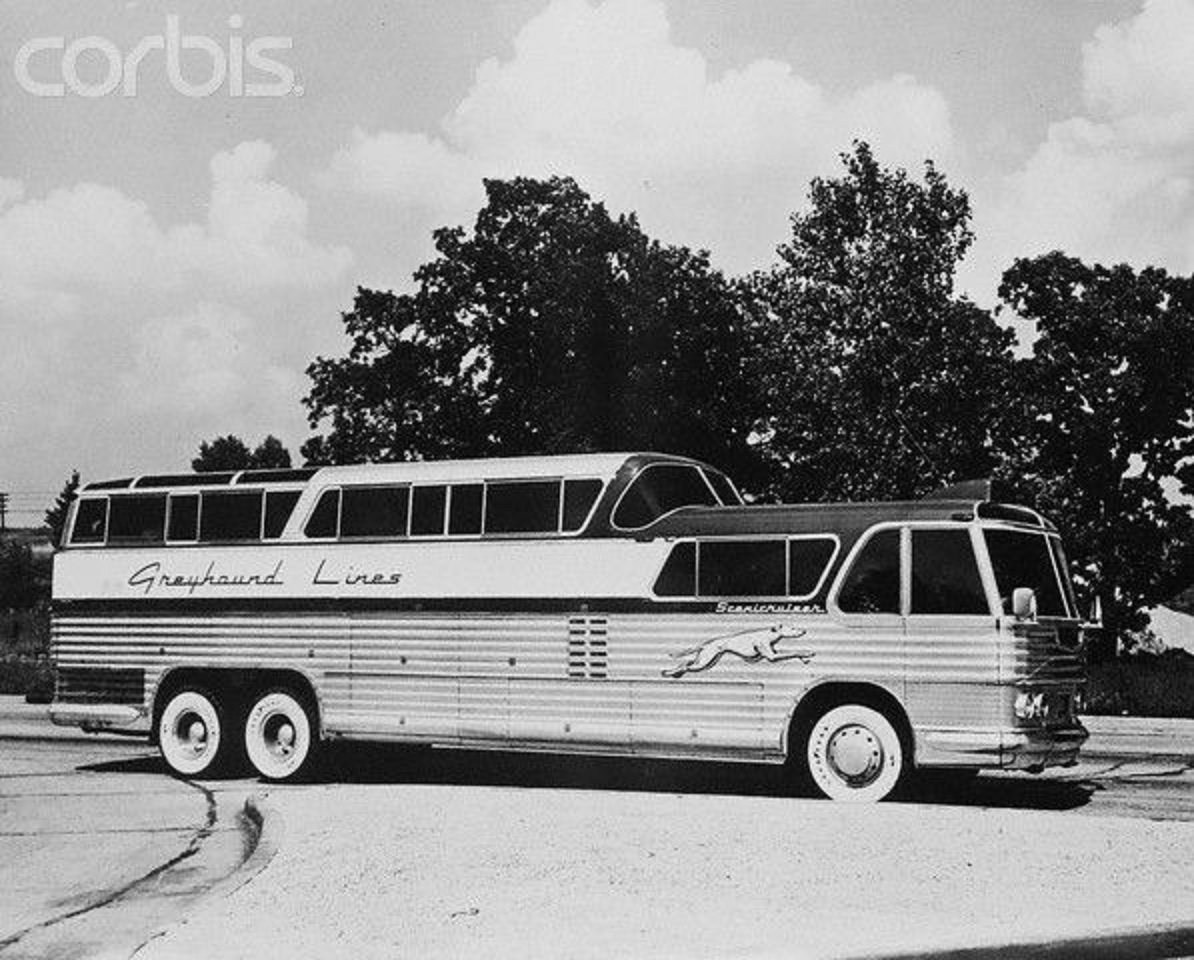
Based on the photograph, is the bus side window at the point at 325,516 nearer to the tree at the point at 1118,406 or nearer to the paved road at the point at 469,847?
the paved road at the point at 469,847

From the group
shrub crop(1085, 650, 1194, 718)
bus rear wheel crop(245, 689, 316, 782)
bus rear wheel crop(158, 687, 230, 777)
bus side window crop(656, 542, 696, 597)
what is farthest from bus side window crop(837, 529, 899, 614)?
shrub crop(1085, 650, 1194, 718)

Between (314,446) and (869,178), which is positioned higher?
(869,178)

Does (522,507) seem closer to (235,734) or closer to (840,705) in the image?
(840,705)

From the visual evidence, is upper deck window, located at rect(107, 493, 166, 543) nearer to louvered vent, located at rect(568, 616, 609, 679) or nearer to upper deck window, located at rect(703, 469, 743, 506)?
louvered vent, located at rect(568, 616, 609, 679)

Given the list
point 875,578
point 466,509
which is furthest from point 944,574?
point 466,509

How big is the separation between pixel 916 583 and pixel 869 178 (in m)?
23.6

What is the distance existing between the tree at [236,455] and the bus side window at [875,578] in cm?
8685

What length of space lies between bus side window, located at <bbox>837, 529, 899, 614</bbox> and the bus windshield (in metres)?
0.87

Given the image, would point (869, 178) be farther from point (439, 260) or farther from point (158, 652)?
point (158, 652)

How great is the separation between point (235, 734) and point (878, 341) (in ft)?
70.3

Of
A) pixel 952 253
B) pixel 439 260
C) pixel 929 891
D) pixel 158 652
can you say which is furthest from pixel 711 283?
pixel 929 891

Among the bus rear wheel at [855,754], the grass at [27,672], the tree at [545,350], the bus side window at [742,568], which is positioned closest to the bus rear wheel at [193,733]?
the grass at [27,672]

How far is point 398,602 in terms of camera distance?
54.5ft

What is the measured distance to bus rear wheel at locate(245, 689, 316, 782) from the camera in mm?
16984
